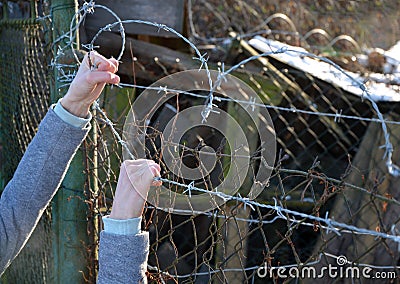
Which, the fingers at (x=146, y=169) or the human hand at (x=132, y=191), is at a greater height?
the fingers at (x=146, y=169)

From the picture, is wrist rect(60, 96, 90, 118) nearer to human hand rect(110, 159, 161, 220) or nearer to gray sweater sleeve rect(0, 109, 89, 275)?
gray sweater sleeve rect(0, 109, 89, 275)

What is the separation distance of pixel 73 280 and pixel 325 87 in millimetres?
1825

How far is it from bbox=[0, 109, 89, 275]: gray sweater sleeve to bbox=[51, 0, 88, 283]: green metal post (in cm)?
30

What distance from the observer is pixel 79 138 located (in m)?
1.49

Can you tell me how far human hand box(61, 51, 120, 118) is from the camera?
52.4 inches

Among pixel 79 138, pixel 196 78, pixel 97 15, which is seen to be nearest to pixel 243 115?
pixel 196 78

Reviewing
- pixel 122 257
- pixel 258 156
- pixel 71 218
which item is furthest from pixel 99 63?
pixel 258 156

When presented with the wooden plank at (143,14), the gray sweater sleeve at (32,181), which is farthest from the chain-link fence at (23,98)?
the gray sweater sleeve at (32,181)

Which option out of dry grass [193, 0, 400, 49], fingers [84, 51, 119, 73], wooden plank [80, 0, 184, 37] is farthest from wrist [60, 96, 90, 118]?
dry grass [193, 0, 400, 49]

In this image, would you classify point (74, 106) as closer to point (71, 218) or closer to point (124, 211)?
point (124, 211)

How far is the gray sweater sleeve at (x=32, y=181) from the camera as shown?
1451 millimetres

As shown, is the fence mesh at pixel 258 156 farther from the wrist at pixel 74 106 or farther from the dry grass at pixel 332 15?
the dry grass at pixel 332 15

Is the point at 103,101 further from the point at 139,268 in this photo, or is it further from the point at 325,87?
the point at 325,87

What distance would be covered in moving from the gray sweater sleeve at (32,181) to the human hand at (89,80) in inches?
2.3
